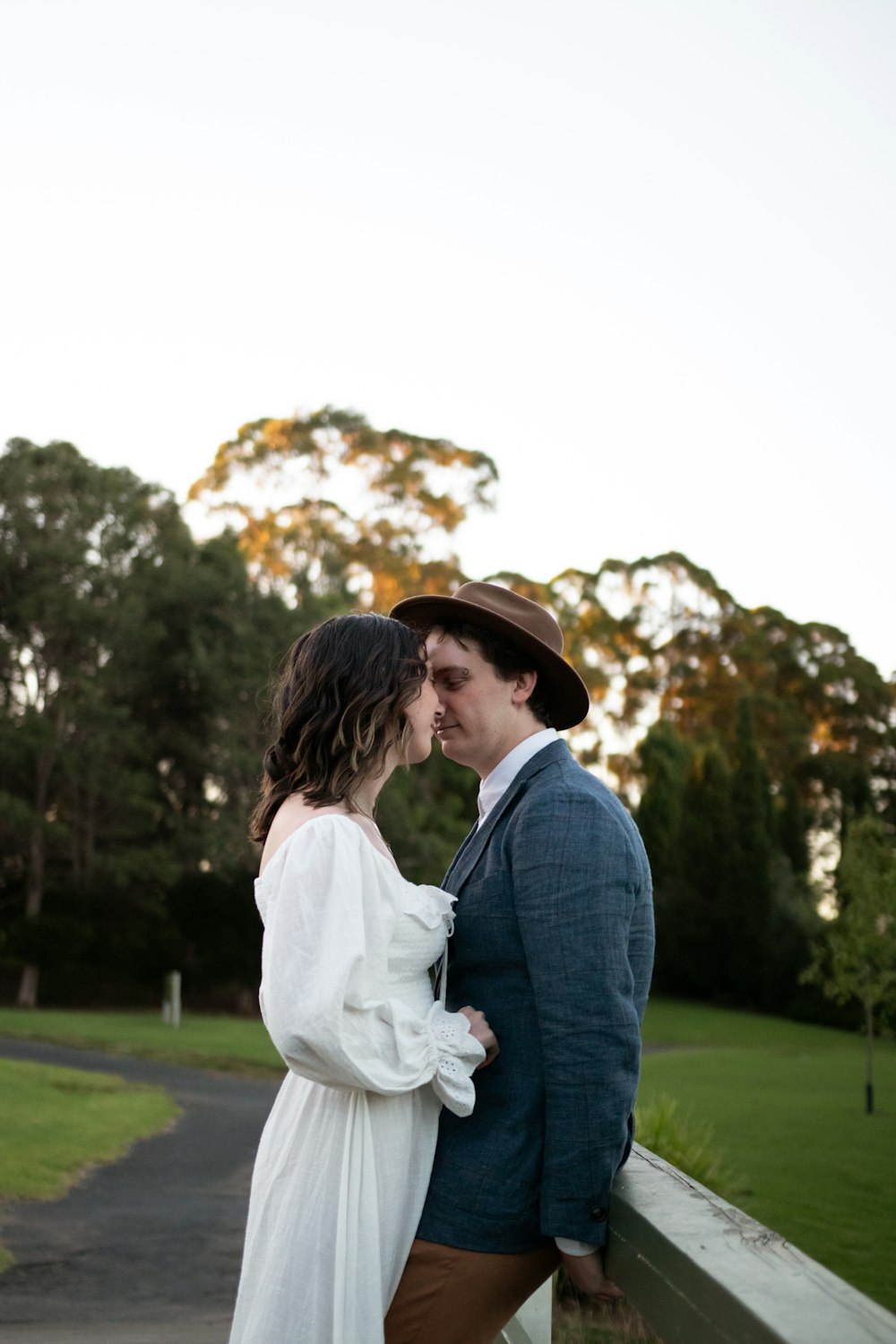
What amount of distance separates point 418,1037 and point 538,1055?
219 mm

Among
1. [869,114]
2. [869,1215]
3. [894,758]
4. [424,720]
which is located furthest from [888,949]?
[894,758]

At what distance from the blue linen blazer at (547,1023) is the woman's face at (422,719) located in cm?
23

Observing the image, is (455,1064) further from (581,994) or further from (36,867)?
(36,867)

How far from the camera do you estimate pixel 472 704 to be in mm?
2711

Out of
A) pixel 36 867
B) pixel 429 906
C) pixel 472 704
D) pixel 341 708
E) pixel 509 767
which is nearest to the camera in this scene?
pixel 429 906

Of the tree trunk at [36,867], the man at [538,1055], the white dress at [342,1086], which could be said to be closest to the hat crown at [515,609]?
the man at [538,1055]

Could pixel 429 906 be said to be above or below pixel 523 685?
below

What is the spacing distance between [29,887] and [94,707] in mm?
4168

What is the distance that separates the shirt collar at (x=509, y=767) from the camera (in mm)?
2580

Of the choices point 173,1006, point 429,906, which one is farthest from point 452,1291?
point 173,1006

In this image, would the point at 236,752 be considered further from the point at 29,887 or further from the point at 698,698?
the point at 698,698

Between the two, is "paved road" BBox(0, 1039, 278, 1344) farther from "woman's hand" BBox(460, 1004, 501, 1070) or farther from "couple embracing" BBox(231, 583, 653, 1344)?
"woman's hand" BBox(460, 1004, 501, 1070)

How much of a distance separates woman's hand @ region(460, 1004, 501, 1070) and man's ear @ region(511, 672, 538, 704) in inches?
A: 28.0

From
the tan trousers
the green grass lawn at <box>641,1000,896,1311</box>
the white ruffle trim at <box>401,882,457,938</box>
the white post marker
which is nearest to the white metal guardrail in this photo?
the tan trousers
